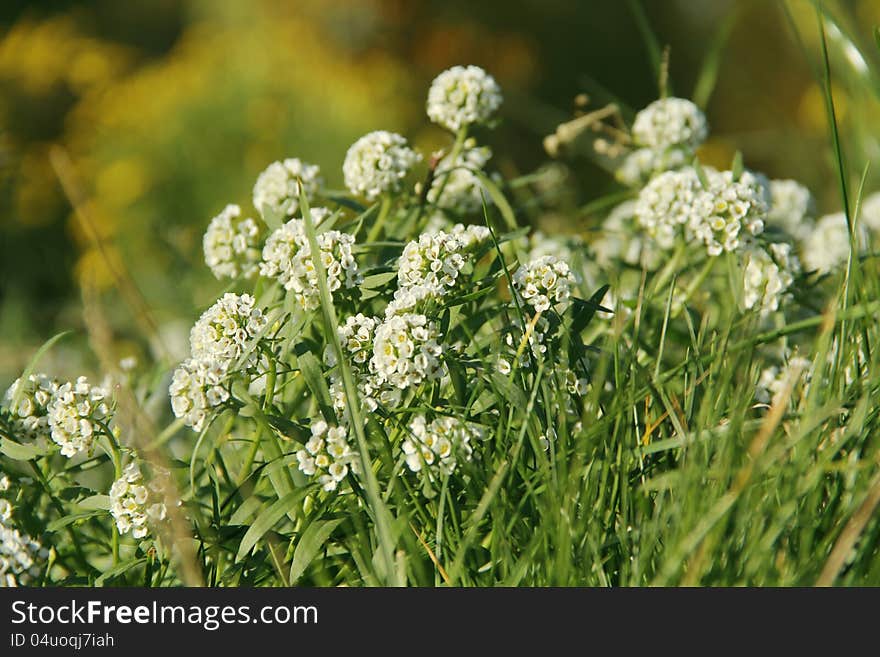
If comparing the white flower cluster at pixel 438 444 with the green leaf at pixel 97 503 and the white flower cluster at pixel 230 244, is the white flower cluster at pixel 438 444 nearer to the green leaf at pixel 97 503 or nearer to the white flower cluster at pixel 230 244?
the green leaf at pixel 97 503

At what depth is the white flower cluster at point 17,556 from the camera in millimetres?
1332

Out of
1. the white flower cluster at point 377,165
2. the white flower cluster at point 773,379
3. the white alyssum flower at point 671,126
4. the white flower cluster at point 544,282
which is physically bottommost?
the white flower cluster at point 773,379

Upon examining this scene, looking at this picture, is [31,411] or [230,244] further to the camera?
[230,244]

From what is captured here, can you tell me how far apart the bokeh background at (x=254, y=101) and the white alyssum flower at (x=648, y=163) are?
0.19 meters

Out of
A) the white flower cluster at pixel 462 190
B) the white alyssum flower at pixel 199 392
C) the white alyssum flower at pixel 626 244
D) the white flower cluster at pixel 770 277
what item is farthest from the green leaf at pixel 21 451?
the white flower cluster at pixel 770 277

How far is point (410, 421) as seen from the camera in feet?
4.71

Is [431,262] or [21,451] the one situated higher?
[431,262]

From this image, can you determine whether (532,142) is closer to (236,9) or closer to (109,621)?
(236,9)

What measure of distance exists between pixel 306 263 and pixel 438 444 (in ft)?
1.14

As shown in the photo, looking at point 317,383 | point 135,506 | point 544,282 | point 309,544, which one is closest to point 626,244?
point 544,282

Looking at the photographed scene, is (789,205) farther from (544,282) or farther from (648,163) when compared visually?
(544,282)

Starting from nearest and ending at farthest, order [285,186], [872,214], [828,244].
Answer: [285,186] < [828,244] < [872,214]

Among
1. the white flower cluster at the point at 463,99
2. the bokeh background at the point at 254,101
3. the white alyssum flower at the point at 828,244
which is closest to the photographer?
the white flower cluster at the point at 463,99

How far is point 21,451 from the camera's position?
1.39 m
